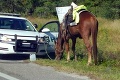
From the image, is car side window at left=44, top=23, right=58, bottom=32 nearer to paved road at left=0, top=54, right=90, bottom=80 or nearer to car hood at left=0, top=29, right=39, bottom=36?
car hood at left=0, top=29, right=39, bottom=36

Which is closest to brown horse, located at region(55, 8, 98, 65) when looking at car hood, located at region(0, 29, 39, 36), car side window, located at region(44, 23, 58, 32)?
car hood, located at region(0, 29, 39, 36)

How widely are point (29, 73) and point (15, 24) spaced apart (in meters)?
4.61

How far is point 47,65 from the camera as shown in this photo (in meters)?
12.1

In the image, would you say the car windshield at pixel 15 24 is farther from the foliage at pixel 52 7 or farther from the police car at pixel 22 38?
the foliage at pixel 52 7

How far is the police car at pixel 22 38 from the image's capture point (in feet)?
43.0

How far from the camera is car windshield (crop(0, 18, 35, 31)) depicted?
14469 mm

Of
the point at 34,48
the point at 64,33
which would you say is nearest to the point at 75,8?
the point at 64,33

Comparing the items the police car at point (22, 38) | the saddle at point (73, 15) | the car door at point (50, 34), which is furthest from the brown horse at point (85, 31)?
the police car at point (22, 38)

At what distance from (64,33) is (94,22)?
4.98 feet

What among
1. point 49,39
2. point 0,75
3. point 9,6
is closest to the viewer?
point 0,75

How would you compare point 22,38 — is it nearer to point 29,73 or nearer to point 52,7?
point 29,73

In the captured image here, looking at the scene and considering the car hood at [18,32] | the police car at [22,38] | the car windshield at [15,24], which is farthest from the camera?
the car windshield at [15,24]

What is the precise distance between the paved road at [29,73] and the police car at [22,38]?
2.83 feet

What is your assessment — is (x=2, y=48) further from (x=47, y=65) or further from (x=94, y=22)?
(x=94, y=22)
